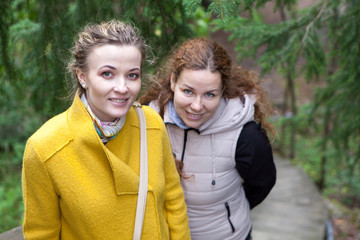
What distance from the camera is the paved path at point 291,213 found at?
443 cm

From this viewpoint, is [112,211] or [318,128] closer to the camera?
[112,211]

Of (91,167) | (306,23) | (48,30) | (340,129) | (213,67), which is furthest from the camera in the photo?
(340,129)

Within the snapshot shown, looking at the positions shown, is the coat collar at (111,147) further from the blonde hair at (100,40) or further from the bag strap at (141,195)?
the blonde hair at (100,40)

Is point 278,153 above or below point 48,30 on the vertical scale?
below

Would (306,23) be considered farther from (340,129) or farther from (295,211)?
(295,211)

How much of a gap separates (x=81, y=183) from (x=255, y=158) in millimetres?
1024

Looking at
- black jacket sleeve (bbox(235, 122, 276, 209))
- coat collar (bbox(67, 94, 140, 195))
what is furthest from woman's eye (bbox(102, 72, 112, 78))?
black jacket sleeve (bbox(235, 122, 276, 209))

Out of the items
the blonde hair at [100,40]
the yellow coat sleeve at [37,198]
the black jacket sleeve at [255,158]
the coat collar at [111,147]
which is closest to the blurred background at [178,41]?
the black jacket sleeve at [255,158]

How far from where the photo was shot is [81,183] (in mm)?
1469

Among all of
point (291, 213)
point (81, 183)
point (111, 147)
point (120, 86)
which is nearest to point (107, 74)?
point (120, 86)

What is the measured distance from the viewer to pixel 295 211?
502 centimetres

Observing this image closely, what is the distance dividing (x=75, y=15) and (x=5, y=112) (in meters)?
4.90

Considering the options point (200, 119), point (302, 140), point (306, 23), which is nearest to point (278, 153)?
point (302, 140)

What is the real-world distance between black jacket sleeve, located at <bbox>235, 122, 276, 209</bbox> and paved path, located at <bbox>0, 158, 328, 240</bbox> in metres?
2.50
